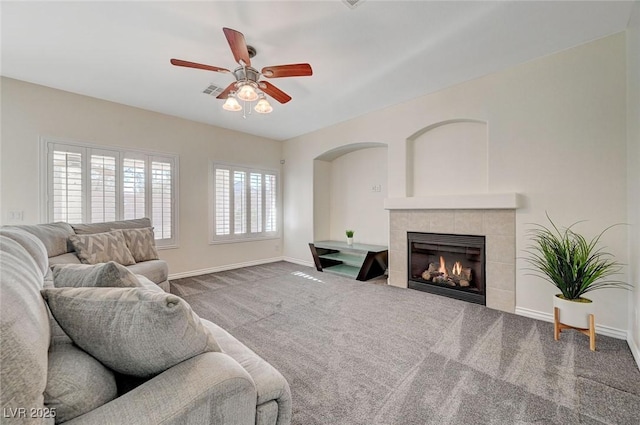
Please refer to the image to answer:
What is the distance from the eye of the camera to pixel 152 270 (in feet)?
10.1

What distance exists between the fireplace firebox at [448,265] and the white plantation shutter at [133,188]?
166 inches

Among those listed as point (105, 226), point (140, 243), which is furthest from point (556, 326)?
point (105, 226)

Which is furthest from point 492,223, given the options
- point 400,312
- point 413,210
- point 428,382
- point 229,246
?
point 229,246

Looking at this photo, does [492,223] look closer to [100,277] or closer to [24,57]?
[100,277]

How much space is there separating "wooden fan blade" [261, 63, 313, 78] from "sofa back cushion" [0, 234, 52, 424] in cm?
212

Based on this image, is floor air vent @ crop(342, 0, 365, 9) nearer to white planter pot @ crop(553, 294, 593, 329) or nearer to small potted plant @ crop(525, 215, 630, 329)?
small potted plant @ crop(525, 215, 630, 329)

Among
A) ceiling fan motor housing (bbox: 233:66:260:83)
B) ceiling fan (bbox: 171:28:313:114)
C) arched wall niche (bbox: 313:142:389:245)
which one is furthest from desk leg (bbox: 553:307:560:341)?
ceiling fan motor housing (bbox: 233:66:260:83)

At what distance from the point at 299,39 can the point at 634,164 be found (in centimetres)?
307

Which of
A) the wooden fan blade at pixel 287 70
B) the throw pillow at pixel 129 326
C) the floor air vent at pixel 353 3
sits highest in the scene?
the floor air vent at pixel 353 3

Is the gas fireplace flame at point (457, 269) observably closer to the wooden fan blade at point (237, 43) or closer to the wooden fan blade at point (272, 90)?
the wooden fan blade at point (272, 90)

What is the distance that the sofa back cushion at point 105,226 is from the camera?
3131mm

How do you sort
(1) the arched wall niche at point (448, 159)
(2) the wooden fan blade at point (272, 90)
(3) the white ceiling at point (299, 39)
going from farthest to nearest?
(1) the arched wall niche at point (448, 159)
(2) the wooden fan blade at point (272, 90)
(3) the white ceiling at point (299, 39)

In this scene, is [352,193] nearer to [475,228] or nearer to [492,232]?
[475,228]

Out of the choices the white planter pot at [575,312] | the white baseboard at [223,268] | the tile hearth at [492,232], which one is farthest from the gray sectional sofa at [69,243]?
the white planter pot at [575,312]
